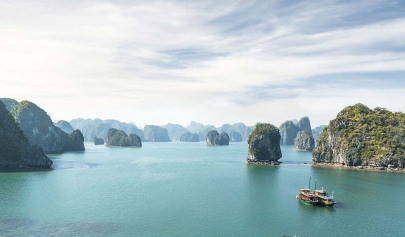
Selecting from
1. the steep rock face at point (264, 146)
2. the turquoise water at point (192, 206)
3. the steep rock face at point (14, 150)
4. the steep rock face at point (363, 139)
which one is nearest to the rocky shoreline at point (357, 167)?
the steep rock face at point (363, 139)

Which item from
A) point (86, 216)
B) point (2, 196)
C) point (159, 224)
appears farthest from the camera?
point (2, 196)

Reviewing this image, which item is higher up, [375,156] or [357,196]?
[375,156]

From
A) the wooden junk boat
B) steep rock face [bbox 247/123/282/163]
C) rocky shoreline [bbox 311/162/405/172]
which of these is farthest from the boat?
steep rock face [bbox 247/123/282/163]

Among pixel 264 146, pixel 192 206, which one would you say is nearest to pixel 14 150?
pixel 192 206

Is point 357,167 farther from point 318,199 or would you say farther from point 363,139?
point 318,199

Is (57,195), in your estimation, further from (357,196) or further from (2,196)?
(357,196)

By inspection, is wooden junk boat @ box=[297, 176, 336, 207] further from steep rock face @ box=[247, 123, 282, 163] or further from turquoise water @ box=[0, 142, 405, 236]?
steep rock face @ box=[247, 123, 282, 163]

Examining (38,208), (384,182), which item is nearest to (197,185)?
(38,208)

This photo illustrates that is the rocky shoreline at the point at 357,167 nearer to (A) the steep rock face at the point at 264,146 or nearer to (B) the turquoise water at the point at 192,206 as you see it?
(B) the turquoise water at the point at 192,206
